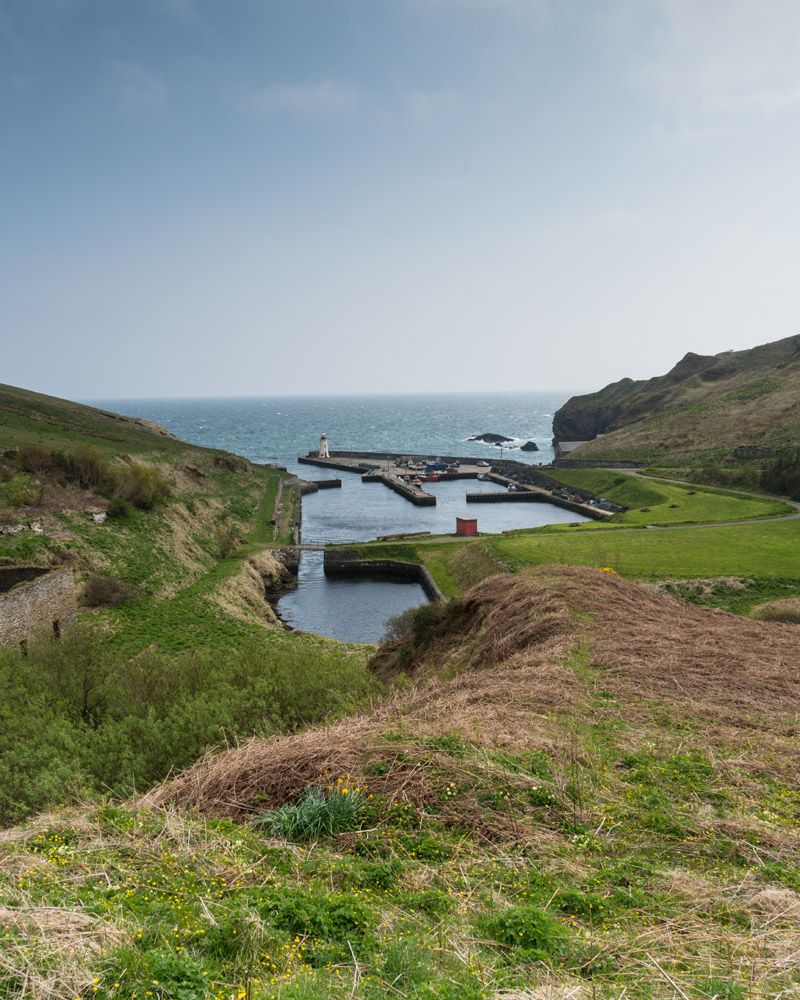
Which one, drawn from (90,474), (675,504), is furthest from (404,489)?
(90,474)

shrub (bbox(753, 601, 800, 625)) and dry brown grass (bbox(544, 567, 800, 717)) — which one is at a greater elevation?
dry brown grass (bbox(544, 567, 800, 717))

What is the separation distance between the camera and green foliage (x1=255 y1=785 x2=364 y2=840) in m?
7.32

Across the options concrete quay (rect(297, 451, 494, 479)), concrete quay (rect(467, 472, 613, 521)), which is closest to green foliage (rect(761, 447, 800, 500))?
concrete quay (rect(467, 472, 613, 521))

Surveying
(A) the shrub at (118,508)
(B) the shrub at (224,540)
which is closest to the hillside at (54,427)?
(A) the shrub at (118,508)

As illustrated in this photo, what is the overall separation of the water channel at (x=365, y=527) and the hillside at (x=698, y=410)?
3120 cm

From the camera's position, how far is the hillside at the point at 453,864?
15.5 ft

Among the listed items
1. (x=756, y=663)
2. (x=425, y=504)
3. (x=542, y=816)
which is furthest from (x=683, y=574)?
(x=425, y=504)

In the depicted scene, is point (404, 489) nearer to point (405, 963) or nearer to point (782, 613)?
point (782, 613)

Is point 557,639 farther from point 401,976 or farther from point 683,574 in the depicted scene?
point 683,574

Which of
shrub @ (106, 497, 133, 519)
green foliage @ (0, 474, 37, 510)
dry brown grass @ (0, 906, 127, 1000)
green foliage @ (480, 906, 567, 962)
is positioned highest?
green foliage @ (0, 474, 37, 510)

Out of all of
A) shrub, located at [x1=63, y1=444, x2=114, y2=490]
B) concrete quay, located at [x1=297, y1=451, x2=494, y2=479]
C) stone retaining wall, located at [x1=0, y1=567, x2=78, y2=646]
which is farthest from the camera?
concrete quay, located at [x1=297, y1=451, x2=494, y2=479]

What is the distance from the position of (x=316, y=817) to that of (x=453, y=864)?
1964mm

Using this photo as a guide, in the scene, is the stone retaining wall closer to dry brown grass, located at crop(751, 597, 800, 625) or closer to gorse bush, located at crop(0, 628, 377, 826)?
gorse bush, located at crop(0, 628, 377, 826)

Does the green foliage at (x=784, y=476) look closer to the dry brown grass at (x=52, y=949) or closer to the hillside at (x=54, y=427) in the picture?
the dry brown grass at (x=52, y=949)
